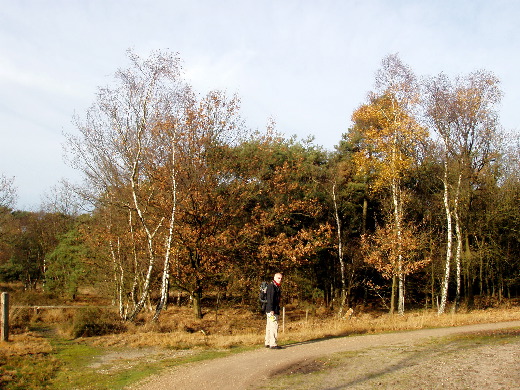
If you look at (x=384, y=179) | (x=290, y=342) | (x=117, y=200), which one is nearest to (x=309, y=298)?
(x=384, y=179)

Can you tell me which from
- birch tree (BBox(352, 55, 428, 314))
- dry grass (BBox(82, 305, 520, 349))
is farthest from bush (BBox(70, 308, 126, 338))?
birch tree (BBox(352, 55, 428, 314))

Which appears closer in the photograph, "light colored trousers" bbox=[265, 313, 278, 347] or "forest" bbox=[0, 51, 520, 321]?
"light colored trousers" bbox=[265, 313, 278, 347]

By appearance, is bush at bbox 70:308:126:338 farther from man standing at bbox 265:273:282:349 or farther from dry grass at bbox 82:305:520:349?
man standing at bbox 265:273:282:349

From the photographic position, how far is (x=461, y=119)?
2403 cm

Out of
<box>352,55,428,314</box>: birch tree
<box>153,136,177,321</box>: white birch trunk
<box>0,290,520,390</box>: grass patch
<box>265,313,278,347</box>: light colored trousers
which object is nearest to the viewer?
<box>0,290,520,390</box>: grass patch

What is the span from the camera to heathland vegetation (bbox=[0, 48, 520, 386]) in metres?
20.2

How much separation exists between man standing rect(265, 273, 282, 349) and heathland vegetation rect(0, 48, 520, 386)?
3.08 meters

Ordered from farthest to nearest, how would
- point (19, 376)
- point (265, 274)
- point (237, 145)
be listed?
point (265, 274), point (237, 145), point (19, 376)

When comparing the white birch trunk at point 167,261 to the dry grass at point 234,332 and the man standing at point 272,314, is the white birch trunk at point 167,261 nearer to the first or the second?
the dry grass at point 234,332

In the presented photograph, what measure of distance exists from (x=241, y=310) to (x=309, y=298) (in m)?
7.58

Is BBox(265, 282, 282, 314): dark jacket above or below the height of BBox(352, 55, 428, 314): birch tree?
below

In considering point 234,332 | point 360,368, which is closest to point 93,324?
point 234,332

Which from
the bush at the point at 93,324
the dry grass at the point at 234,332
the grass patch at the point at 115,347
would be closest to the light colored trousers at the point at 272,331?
the grass patch at the point at 115,347

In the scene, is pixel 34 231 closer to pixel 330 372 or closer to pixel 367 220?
pixel 367 220
